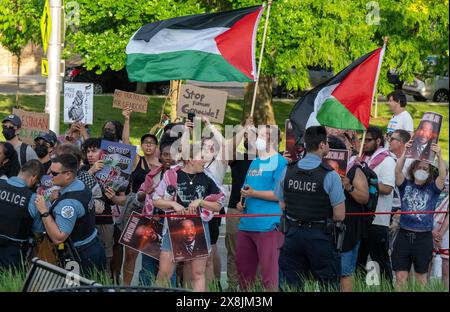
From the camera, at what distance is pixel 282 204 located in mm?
8984

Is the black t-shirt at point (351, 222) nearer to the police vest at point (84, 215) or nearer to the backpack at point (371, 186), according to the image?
the backpack at point (371, 186)

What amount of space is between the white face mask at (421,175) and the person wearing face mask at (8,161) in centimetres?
396

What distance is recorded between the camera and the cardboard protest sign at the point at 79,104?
531 inches

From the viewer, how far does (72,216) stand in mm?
8789

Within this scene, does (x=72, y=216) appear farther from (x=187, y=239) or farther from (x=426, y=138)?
(x=426, y=138)

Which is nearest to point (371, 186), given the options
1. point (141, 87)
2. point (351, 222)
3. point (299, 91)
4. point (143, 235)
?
point (351, 222)

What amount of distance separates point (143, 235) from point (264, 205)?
3.83 feet

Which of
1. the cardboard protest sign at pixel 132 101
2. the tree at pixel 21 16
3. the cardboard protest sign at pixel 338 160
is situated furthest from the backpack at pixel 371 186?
the tree at pixel 21 16

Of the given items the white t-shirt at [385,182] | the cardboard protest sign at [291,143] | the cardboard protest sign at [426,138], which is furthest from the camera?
the cardboard protest sign at [291,143]

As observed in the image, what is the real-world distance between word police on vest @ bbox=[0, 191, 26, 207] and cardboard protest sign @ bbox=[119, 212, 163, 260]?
4.62 ft

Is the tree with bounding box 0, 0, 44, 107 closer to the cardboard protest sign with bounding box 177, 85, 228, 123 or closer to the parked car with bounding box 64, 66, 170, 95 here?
the parked car with bounding box 64, 66, 170, 95

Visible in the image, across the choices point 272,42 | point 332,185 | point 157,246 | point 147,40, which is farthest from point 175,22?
point 272,42
